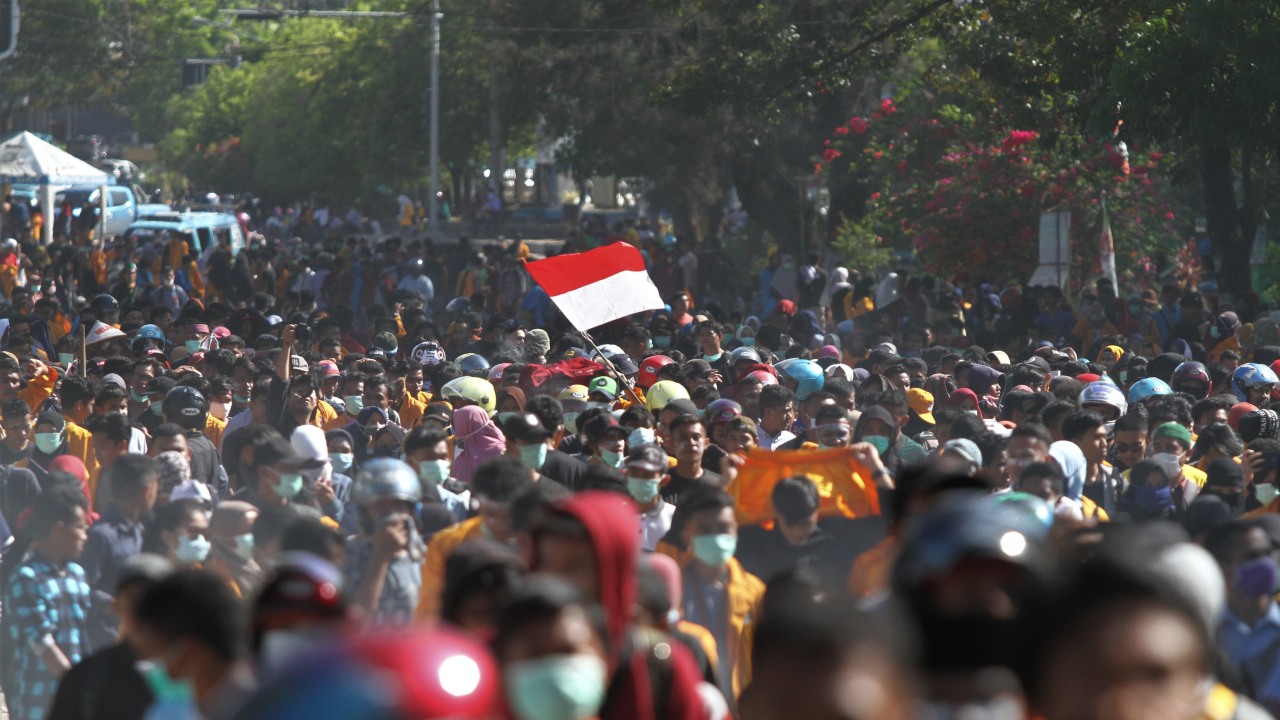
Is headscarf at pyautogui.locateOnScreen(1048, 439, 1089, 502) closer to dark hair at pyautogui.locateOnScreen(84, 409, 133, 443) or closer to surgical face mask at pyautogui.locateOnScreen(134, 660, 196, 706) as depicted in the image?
dark hair at pyautogui.locateOnScreen(84, 409, 133, 443)

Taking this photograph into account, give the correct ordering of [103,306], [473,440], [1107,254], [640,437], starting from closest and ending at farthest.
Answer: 1. [640,437]
2. [473,440]
3. [103,306]
4. [1107,254]

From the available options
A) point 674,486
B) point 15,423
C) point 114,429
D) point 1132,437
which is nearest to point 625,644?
point 674,486

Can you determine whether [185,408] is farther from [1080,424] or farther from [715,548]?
[715,548]

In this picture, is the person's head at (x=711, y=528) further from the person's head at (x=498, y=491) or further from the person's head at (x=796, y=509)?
the person's head at (x=796, y=509)

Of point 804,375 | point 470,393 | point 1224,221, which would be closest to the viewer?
point 470,393

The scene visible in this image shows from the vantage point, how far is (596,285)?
13.4 meters

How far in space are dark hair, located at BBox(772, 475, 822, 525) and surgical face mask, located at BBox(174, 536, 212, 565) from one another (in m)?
1.94

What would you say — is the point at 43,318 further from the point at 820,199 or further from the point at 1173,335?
the point at 820,199

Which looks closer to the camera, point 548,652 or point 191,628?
point 548,652

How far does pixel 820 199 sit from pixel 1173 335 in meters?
18.3

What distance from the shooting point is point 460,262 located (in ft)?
94.7

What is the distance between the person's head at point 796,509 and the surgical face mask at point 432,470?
159cm

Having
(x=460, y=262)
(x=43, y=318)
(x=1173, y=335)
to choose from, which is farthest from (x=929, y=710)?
(x=460, y=262)

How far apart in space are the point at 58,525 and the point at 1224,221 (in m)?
15.2
